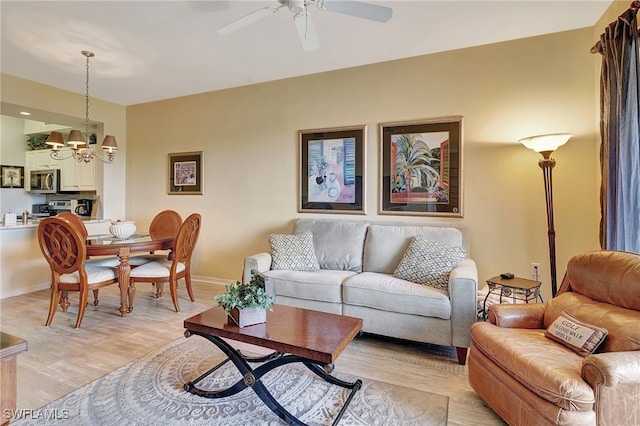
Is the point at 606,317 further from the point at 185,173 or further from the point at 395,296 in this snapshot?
the point at 185,173

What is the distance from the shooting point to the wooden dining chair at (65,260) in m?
2.83

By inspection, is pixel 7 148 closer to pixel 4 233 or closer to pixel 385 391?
pixel 4 233

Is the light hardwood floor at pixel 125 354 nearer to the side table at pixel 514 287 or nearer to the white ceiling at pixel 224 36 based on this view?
the side table at pixel 514 287

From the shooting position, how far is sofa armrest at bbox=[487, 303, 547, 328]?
6.44 ft

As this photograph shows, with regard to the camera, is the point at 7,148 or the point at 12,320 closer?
the point at 12,320

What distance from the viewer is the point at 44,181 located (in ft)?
18.6

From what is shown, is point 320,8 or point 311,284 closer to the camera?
point 320,8

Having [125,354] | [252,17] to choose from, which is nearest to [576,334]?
[252,17]

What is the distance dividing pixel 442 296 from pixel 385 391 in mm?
794

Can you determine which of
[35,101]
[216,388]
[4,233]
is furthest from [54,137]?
[216,388]

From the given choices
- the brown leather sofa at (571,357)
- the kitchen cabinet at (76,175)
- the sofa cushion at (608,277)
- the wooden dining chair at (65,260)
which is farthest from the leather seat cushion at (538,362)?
the kitchen cabinet at (76,175)

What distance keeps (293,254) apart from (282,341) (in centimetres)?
158

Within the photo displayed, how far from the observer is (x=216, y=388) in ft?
6.62

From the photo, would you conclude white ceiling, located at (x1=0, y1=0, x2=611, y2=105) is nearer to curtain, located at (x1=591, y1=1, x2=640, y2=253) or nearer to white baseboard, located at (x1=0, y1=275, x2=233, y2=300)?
curtain, located at (x1=591, y1=1, x2=640, y2=253)
